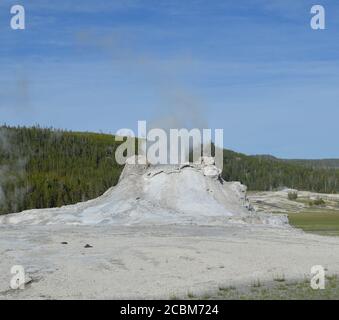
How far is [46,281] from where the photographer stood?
18000 mm

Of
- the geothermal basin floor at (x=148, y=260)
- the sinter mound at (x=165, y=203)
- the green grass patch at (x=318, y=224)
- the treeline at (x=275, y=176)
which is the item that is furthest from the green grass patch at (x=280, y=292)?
the treeline at (x=275, y=176)

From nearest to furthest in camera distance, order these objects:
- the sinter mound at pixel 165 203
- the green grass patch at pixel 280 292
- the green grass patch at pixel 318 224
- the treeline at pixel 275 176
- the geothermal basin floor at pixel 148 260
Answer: the green grass patch at pixel 280 292 < the geothermal basin floor at pixel 148 260 < the sinter mound at pixel 165 203 < the green grass patch at pixel 318 224 < the treeline at pixel 275 176

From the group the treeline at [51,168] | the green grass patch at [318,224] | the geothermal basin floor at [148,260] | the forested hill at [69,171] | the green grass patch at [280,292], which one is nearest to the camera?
the green grass patch at [280,292]

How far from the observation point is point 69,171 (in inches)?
4161

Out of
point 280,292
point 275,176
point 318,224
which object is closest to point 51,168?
point 275,176

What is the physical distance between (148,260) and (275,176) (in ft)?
389

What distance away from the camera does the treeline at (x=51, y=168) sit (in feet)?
273

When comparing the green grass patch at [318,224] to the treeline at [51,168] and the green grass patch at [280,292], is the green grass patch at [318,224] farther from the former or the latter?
the treeline at [51,168]

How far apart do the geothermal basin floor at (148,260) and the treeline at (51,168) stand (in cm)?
5329

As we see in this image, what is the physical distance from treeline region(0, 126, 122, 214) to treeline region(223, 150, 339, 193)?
24023 millimetres

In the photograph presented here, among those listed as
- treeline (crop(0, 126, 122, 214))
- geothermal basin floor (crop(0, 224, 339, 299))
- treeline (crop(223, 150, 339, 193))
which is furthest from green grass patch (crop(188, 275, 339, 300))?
treeline (crop(223, 150, 339, 193))
